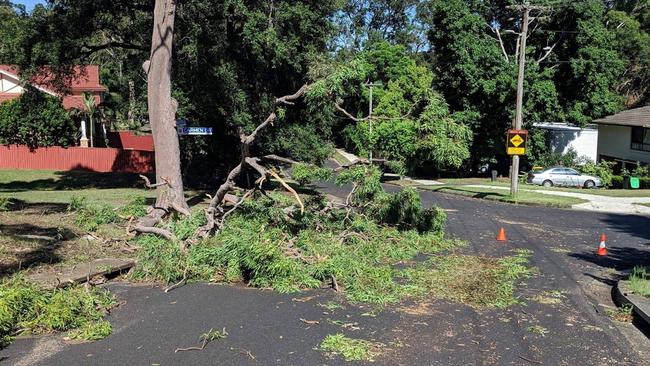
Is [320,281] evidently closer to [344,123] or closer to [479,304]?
[479,304]

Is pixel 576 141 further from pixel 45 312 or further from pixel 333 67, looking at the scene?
pixel 45 312

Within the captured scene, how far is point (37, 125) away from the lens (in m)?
33.3

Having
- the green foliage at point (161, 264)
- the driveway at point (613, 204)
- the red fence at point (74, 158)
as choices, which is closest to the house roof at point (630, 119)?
the driveway at point (613, 204)

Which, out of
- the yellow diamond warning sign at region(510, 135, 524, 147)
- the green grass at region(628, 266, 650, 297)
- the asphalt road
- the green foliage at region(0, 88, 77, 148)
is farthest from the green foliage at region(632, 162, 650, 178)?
the green foliage at region(0, 88, 77, 148)

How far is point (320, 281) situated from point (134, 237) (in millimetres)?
4748

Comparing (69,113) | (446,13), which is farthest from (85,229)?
(446,13)

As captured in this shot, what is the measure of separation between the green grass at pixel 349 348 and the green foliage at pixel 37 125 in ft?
98.7

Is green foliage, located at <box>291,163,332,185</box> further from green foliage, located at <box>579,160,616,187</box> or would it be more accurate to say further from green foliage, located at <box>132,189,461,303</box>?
green foliage, located at <box>579,160,616,187</box>

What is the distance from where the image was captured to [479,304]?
328 inches

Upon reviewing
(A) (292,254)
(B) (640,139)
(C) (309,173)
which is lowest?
(A) (292,254)

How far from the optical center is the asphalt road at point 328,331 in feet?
20.0

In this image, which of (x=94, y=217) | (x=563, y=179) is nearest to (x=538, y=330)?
(x=94, y=217)

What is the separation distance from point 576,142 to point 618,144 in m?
4.76

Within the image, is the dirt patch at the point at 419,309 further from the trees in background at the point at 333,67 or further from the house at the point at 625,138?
the house at the point at 625,138
